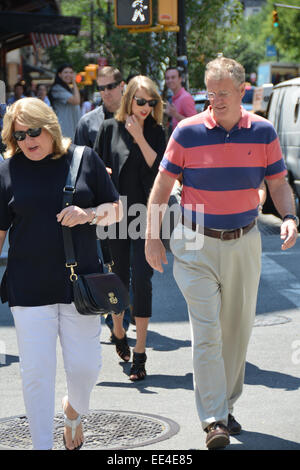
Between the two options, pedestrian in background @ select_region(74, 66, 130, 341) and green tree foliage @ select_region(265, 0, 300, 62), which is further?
green tree foliage @ select_region(265, 0, 300, 62)

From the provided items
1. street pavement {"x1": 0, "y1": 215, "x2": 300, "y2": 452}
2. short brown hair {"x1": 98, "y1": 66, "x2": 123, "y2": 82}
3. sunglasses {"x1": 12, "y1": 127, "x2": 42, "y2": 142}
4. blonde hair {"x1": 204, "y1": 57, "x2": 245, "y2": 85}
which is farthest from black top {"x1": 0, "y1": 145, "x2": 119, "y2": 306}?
short brown hair {"x1": 98, "y1": 66, "x2": 123, "y2": 82}

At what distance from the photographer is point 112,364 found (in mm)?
7027

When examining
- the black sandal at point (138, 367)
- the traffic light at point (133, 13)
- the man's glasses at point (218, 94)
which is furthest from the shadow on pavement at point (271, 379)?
the traffic light at point (133, 13)

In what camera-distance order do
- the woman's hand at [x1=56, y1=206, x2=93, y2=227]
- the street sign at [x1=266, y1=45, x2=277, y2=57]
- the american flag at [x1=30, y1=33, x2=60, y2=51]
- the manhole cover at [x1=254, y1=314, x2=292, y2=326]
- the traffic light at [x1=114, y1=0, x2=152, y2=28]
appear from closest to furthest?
1. the woman's hand at [x1=56, y1=206, x2=93, y2=227]
2. the manhole cover at [x1=254, y1=314, x2=292, y2=326]
3. the traffic light at [x1=114, y1=0, x2=152, y2=28]
4. the american flag at [x1=30, y1=33, x2=60, y2=51]
5. the street sign at [x1=266, y1=45, x2=277, y2=57]

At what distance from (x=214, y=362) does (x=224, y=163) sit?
1.00 metres

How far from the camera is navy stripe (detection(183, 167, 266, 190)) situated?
16.4ft

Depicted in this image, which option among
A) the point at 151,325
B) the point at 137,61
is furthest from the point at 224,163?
the point at 137,61

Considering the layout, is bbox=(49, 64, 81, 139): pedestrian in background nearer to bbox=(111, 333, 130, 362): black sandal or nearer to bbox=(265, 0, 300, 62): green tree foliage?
bbox=(111, 333, 130, 362): black sandal

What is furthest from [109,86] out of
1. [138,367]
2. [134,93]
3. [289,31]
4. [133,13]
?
[289,31]

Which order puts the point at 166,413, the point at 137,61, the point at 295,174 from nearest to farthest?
the point at 166,413
the point at 295,174
the point at 137,61

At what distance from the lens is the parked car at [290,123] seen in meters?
14.1

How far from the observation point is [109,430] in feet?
17.8

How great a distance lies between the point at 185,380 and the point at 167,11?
34.4 feet

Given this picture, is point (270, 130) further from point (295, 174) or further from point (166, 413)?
point (295, 174)
